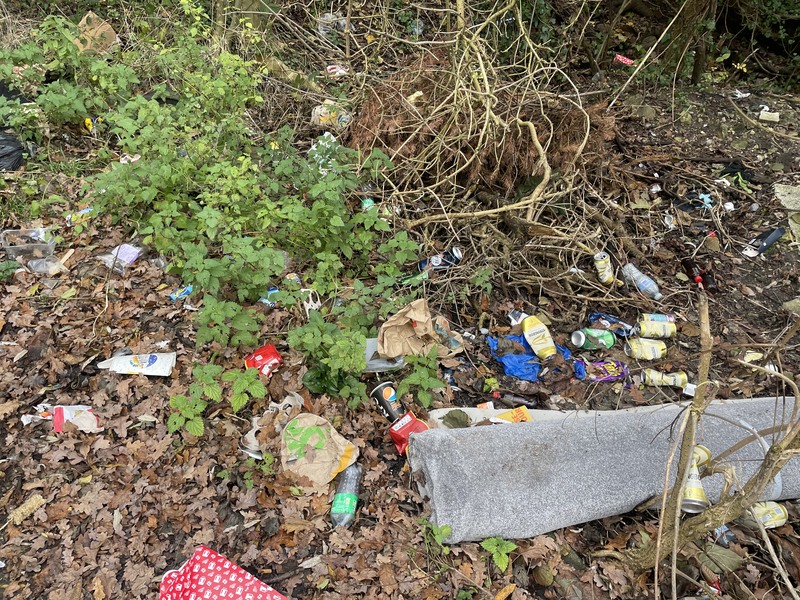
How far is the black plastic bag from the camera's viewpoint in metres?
4.07

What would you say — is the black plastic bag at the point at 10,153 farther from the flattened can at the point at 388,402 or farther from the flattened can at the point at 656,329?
the flattened can at the point at 656,329

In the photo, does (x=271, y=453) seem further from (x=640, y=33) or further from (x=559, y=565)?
(x=640, y=33)

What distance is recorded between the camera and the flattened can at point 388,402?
292 cm

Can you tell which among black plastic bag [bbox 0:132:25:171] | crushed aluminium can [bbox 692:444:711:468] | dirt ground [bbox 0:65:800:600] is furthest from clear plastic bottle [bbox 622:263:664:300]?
black plastic bag [bbox 0:132:25:171]

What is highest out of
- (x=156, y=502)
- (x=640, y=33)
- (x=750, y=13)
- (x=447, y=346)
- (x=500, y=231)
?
(x=750, y=13)

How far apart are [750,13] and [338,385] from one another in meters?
6.64

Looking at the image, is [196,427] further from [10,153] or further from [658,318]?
[658,318]

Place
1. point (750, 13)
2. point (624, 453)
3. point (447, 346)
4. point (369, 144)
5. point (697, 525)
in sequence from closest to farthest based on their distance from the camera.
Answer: point (697, 525) < point (624, 453) < point (447, 346) < point (369, 144) < point (750, 13)

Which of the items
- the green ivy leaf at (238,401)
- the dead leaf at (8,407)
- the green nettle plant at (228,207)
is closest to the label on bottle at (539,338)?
the green nettle plant at (228,207)

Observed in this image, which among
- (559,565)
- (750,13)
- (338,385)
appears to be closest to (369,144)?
(338,385)

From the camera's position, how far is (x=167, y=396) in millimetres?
2988

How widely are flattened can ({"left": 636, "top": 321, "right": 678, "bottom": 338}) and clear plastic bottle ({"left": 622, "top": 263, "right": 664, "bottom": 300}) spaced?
0.97 ft

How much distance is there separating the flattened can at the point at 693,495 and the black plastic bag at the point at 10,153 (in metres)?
4.97

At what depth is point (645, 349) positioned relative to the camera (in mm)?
3617
